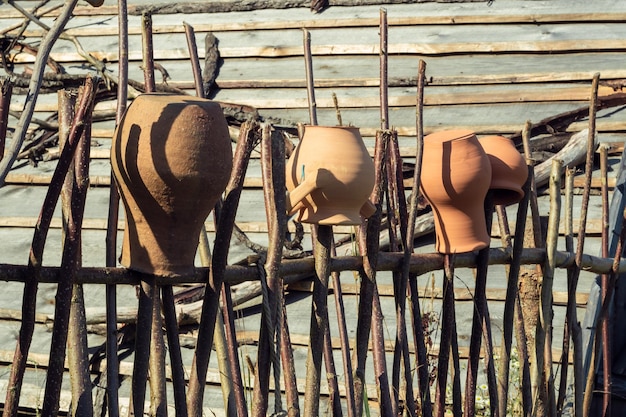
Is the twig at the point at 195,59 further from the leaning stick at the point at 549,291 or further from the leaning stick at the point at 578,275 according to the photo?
the leaning stick at the point at 578,275

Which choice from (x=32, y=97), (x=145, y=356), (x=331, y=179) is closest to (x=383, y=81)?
(x=331, y=179)

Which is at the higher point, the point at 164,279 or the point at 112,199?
the point at 112,199

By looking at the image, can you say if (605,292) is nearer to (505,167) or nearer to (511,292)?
(511,292)

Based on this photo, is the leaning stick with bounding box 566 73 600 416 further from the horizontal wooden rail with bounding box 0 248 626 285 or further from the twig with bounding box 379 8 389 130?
the twig with bounding box 379 8 389 130

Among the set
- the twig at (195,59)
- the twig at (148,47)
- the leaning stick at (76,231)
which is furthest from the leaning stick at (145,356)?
the twig at (195,59)

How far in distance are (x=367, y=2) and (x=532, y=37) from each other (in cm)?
124

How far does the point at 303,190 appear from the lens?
7.16ft

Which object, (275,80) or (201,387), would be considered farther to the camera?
(275,80)

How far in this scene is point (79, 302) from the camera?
78.3 inches

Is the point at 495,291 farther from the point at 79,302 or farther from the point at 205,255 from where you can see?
the point at 79,302

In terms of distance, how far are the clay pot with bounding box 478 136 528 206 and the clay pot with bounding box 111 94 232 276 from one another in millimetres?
1127

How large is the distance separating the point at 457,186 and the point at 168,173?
1067 millimetres

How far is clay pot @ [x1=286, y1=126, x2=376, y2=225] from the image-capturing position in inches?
86.3

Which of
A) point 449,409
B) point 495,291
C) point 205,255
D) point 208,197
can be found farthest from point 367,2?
point 208,197
